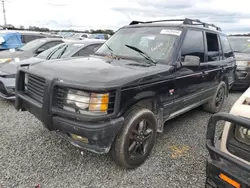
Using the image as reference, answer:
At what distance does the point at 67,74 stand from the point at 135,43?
149 cm

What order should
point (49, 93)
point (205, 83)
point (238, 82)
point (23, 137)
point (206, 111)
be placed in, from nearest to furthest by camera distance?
point (49, 93)
point (23, 137)
point (205, 83)
point (206, 111)
point (238, 82)

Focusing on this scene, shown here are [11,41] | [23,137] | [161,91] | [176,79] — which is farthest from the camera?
[11,41]

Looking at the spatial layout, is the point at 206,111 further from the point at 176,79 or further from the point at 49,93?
the point at 49,93

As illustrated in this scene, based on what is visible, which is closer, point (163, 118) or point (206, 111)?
point (163, 118)

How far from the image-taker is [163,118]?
3.30 meters

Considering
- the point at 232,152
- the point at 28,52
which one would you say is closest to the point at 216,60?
the point at 232,152

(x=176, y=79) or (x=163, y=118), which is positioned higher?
(x=176, y=79)

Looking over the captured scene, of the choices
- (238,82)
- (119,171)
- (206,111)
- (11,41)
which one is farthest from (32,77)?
(11,41)

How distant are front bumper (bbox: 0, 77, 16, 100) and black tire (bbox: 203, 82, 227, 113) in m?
4.24

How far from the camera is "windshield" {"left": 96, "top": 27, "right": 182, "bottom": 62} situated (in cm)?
339

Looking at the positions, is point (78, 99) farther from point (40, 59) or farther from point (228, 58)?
point (228, 58)

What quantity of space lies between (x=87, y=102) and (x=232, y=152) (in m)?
1.44

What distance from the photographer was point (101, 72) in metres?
2.64

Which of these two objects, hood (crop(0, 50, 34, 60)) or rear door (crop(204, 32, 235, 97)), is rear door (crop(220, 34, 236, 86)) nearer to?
rear door (crop(204, 32, 235, 97))
